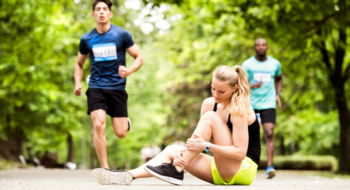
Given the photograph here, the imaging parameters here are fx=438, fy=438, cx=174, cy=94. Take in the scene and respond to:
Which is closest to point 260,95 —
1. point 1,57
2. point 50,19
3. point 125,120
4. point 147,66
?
point 125,120

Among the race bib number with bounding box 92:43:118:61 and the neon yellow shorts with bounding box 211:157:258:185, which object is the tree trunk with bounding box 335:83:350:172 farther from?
the neon yellow shorts with bounding box 211:157:258:185

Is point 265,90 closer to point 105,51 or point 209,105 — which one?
point 105,51

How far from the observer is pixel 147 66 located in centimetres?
3412

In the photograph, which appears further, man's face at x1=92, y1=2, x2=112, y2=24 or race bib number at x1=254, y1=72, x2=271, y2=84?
race bib number at x1=254, y1=72, x2=271, y2=84

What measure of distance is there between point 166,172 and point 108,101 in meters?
1.98

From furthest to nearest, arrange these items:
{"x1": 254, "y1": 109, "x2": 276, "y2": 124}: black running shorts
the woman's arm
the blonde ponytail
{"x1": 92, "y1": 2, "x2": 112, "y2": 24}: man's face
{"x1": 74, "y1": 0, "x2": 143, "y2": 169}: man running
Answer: {"x1": 254, "y1": 109, "x2": 276, "y2": 124}: black running shorts
{"x1": 92, "y1": 2, "x2": 112, "y2": 24}: man's face
{"x1": 74, "y1": 0, "x2": 143, "y2": 169}: man running
the woman's arm
the blonde ponytail

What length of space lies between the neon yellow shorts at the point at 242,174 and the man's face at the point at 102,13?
2.58m

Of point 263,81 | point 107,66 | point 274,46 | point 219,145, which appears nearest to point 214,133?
point 219,145

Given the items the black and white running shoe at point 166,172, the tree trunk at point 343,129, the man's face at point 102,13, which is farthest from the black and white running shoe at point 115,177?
the tree trunk at point 343,129

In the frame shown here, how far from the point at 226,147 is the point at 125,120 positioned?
2.27 metres

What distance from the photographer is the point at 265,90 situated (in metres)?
7.44

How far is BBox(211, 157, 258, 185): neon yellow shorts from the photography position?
4.25 meters

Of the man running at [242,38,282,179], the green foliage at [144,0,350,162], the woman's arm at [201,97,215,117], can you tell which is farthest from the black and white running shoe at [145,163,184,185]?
the green foliage at [144,0,350,162]

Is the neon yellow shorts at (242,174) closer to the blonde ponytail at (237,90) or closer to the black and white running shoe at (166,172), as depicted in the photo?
the black and white running shoe at (166,172)
